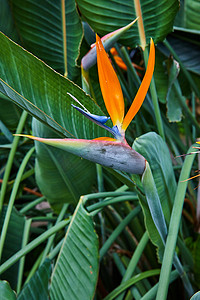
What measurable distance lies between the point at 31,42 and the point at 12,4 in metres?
0.09

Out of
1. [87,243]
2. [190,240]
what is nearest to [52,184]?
[87,243]

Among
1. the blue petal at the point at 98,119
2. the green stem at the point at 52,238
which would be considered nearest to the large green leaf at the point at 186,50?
the green stem at the point at 52,238

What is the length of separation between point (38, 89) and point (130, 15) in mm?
358

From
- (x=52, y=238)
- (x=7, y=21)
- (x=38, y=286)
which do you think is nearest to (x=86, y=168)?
(x=52, y=238)

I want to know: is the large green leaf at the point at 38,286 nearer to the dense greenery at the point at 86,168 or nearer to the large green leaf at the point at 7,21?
the dense greenery at the point at 86,168

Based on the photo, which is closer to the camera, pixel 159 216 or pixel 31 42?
pixel 159 216

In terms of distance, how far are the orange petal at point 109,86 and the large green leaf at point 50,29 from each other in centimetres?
42

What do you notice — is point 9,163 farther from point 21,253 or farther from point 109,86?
point 109,86

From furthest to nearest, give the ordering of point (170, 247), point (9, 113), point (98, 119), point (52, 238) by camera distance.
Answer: point (9, 113)
point (52, 238)
point (170, 247)
point (98, 119)

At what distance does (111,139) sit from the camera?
0.36 meters

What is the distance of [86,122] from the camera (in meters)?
0.48

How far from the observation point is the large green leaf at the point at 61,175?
689 mm

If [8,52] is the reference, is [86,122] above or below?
below

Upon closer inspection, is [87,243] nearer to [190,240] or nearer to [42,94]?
[42,94]
